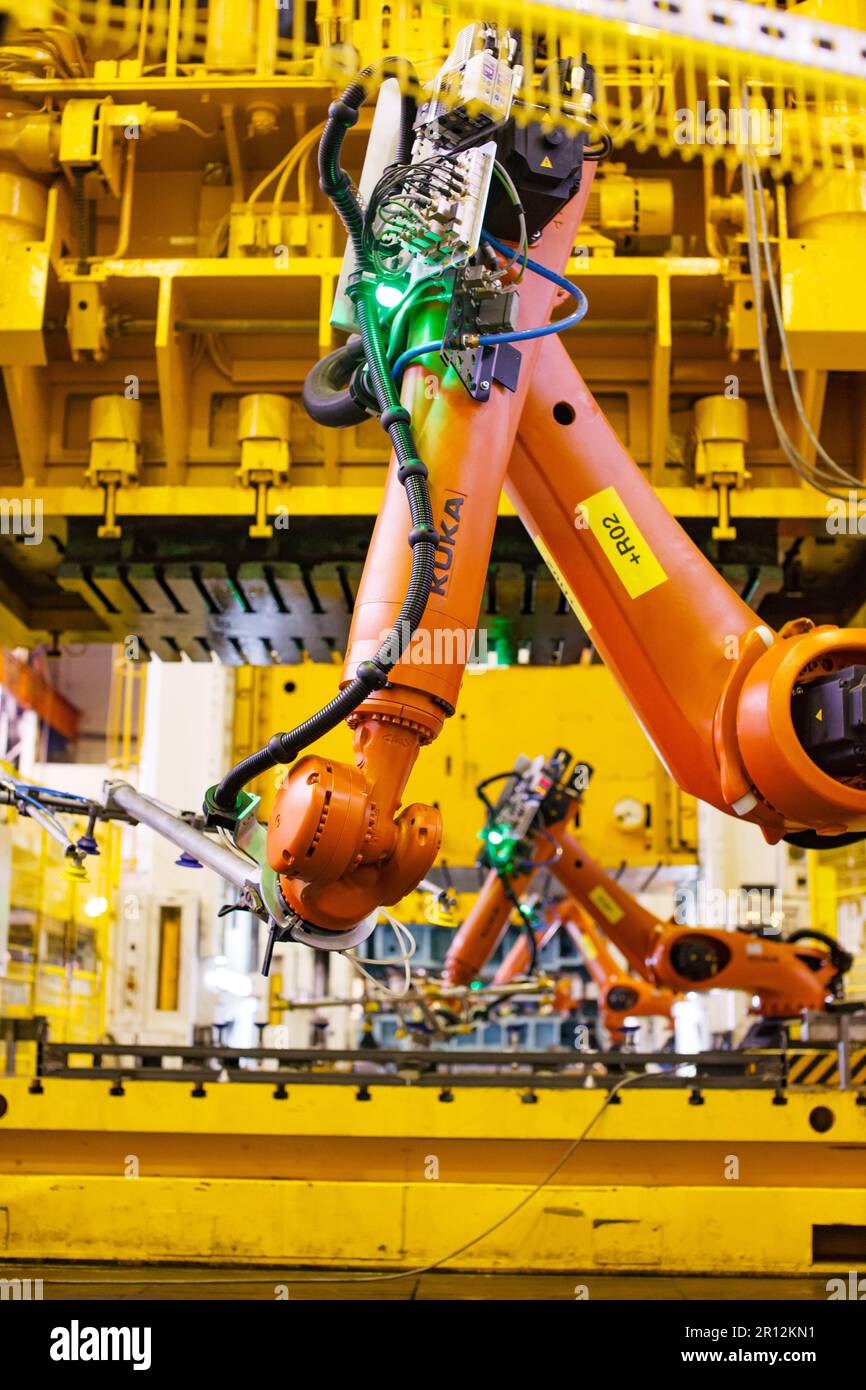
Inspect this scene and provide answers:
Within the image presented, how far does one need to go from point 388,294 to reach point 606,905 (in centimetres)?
570

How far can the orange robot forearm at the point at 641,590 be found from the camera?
118 inches

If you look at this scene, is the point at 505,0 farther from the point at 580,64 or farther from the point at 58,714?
the point at 58,714

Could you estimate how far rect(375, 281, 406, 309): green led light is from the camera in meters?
2.72

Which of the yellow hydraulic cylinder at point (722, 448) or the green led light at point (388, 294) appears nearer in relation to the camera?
the green led light at point (388, 294)

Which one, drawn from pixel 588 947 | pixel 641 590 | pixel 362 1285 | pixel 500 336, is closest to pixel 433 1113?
pixel 362 1285

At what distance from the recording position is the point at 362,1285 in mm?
3352

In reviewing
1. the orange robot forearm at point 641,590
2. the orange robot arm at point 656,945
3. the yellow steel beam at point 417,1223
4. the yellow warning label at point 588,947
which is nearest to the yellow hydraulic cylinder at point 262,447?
the orange robot forearm at point 641,590

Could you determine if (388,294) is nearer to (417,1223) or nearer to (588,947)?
(417,1223)

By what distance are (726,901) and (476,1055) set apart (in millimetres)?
7967

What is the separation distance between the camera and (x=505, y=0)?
1.89 meters

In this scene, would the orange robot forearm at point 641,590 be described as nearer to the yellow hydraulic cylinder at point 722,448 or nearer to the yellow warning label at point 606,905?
the yellow hydraulic cylinder at point 722,448

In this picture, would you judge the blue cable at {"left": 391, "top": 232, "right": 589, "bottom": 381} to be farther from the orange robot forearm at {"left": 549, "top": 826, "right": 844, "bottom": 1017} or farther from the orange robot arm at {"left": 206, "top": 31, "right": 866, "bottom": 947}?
the orange robot forearm at {"left": 549, "top": 826, "right": 844, "bottom": 1017}

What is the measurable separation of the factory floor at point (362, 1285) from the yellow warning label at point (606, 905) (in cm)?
438

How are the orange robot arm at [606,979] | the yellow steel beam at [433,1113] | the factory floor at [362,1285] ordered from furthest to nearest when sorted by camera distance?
the orange robot arm at [606,979]
the yellow steel beam at [433,1113]
the factory floor at [362,1285]
